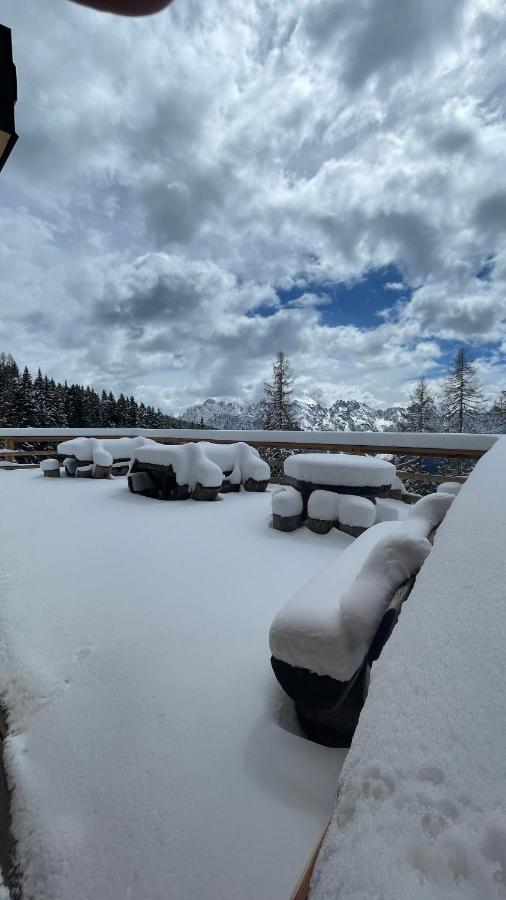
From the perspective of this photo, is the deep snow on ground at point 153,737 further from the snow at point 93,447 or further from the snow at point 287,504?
the snow at point 93,447

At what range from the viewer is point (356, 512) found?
4121mm

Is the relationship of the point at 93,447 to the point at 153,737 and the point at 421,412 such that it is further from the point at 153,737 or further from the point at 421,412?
the point at 421,412

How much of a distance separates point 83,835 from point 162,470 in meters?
4.97

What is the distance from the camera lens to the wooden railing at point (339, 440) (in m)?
5.83

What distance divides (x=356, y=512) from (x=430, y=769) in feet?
12.2

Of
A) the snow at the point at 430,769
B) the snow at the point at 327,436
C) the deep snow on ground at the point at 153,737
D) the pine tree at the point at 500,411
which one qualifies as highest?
the pine tree at the point at 500,411

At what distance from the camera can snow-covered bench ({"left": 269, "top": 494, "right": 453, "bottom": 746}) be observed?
133 centimetres

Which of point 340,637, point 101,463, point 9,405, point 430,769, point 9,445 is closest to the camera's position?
point 430,769

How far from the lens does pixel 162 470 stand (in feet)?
19.4

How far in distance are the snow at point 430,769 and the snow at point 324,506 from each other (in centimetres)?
336

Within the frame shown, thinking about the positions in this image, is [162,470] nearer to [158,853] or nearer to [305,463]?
[305,463]

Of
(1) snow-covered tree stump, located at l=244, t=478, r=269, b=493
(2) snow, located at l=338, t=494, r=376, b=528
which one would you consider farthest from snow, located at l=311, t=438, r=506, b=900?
(1) snow-covered tree stump, located at l=244, t=478, r=269, b=493

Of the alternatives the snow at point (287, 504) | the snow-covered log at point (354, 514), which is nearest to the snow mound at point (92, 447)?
the snow at point (287, 504)

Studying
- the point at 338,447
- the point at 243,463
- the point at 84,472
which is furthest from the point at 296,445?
the point at 84,472
